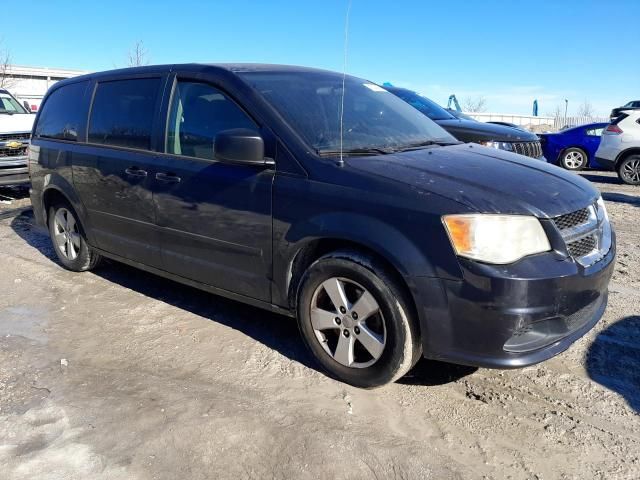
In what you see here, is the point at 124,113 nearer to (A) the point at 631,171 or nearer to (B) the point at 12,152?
(B) the point at 12,152

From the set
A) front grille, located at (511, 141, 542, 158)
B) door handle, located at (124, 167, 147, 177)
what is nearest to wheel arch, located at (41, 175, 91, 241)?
door handle, located at (124, 167, 147, 177)

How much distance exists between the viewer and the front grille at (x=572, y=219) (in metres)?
2.81

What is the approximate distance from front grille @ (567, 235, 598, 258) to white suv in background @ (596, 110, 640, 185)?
980 centimetres

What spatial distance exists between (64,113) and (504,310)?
177 inches

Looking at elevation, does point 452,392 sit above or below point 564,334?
below

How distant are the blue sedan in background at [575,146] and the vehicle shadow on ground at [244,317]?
1174cm

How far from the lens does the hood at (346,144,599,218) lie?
108 inches

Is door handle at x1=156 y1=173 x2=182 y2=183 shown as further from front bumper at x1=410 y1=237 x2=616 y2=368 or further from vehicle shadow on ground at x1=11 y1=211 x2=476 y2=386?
front bumper at x1=410 y1=237 x2=616 y2=368

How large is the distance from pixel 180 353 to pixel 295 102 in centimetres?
184

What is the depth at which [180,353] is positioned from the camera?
3.66 m

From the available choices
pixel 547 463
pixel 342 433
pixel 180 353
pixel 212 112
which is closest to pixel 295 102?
pixel 212 112

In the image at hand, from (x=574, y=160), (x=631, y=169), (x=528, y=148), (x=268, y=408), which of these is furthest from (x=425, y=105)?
(x=574, y=160)

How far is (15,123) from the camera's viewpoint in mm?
9727

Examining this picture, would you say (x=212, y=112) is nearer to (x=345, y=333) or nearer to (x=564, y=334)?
(x=345, y=333)
